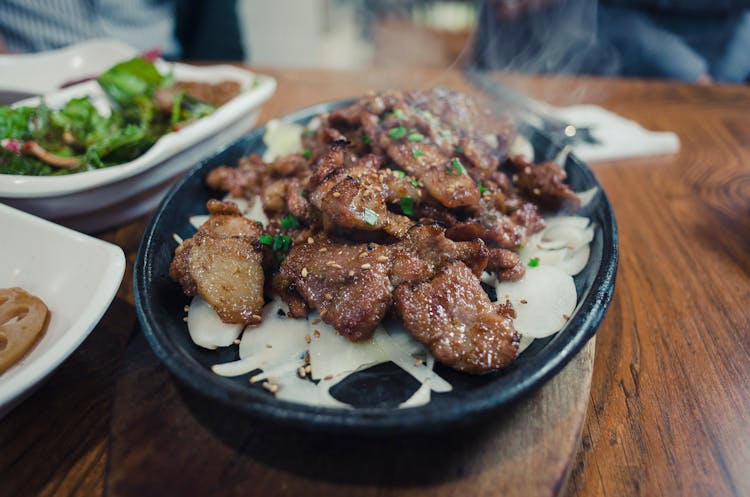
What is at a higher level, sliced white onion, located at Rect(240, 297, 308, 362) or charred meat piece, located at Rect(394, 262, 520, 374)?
charred meat piece, located at Rect(394, 262, 520, 374)

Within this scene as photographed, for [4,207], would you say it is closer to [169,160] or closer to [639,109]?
[169,160]

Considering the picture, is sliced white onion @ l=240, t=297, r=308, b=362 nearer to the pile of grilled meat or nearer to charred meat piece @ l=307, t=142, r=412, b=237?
the pile of grilled meat

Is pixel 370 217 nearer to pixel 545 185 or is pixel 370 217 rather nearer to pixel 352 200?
pixel 352 200

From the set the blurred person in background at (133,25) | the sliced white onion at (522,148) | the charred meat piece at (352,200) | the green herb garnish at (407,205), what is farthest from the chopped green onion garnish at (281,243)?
the blurred person in background at (133,25)

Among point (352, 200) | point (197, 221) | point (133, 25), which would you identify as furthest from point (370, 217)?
point (133, 25)

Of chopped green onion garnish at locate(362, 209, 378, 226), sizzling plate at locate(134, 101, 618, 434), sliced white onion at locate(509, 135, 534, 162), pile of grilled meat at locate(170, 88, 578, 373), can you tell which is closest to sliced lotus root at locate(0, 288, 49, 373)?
sizzling plate at locate(134, 101, 618, 434)

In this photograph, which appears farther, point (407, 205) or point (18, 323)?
point (407, 205)

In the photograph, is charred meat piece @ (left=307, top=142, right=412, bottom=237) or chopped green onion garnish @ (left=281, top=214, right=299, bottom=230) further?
chopped green onion garnish @ (left=281, top=214, right=299, bottom=230)
